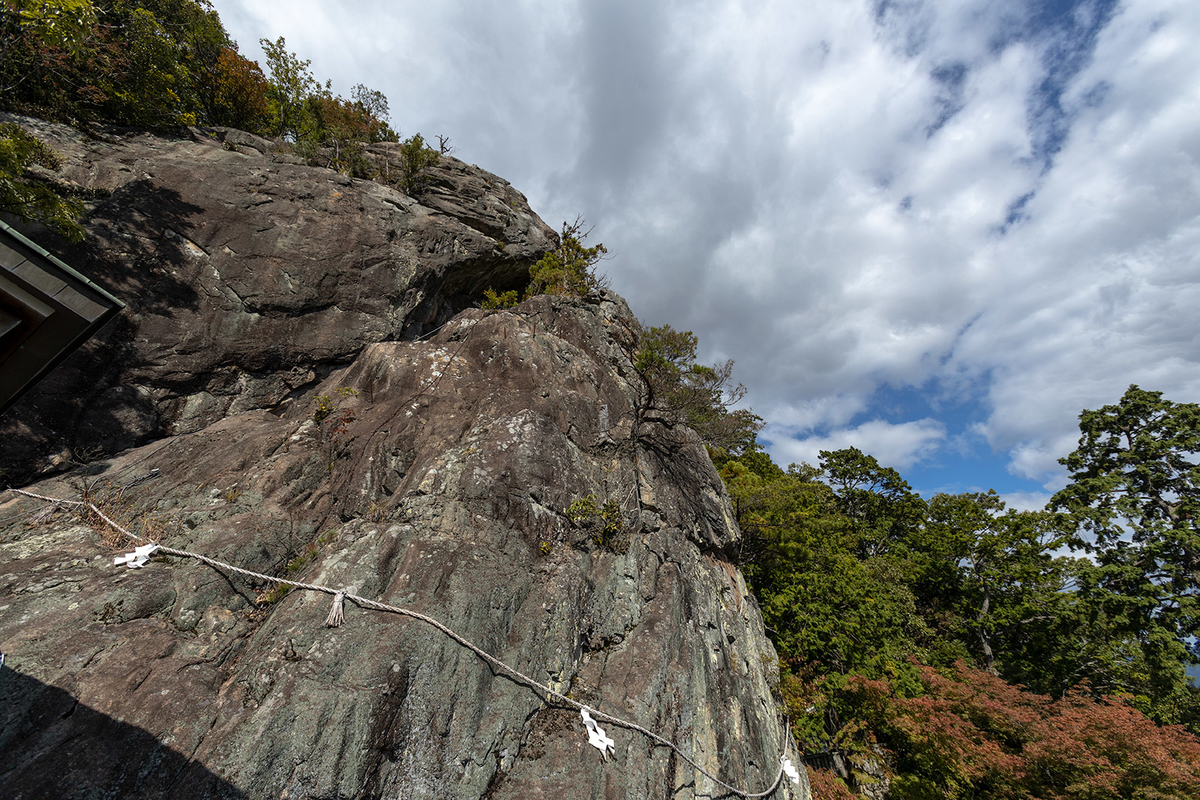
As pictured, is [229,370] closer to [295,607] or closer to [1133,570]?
[295,607]

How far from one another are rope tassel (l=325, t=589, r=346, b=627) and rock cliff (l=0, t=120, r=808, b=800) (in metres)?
0.11

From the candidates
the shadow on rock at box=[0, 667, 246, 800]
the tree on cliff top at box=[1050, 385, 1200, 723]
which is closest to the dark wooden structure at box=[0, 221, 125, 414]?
the shadow on rock at box=[0, 667, 246, 800]

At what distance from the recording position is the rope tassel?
591 cm

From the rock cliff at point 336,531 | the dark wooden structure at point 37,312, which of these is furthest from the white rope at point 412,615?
the dark wooden structure at point 37,312

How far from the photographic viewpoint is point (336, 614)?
5.96 meters

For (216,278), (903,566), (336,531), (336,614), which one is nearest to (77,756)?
(336,614)

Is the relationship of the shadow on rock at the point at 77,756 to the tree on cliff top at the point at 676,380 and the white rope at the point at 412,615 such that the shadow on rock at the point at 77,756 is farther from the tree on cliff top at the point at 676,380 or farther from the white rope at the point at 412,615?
the tree on cliff top at the point at 676,380

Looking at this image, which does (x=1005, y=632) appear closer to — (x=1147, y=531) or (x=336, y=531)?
(x=1147, y=531)

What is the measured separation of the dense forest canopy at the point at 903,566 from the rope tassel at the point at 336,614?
7691 mm

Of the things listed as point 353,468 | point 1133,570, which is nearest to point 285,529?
point 353,468

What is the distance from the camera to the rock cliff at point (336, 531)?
513 cm

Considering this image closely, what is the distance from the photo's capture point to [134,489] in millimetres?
8031

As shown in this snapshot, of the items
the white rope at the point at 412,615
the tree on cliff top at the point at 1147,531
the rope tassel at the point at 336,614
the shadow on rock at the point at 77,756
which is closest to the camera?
the shadow on rock at the point at 77,756

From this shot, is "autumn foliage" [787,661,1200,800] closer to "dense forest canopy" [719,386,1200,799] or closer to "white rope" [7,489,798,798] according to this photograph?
"dense forest canopy" [719,386,1200,799]
